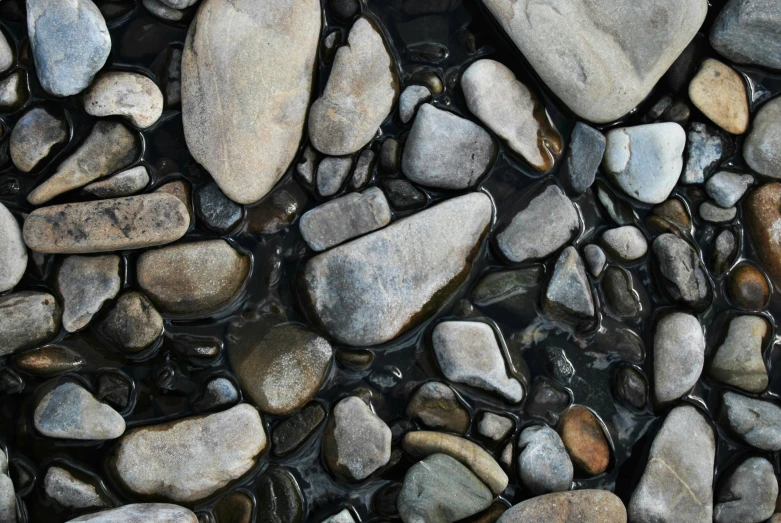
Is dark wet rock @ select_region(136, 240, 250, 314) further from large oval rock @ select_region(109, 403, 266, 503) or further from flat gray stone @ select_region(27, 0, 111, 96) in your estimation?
flat gray stone @ select_region(27, 0, 111, 96)

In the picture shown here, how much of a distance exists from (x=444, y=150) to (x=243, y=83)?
0.72 metres

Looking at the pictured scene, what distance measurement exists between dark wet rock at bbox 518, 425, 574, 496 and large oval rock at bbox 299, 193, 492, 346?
23.5 inches

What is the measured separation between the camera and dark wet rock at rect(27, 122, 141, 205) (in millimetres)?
2080

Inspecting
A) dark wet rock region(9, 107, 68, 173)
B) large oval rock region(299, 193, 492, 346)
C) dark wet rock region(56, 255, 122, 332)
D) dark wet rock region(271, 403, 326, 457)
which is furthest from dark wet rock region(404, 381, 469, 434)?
dark wet rock region(9, 107, 68, 173)

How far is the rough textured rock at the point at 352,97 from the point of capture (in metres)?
2.17

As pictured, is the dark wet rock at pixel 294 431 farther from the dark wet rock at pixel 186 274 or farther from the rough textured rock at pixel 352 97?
the rough textured rock at pixel 352 97

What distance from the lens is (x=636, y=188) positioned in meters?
2.29

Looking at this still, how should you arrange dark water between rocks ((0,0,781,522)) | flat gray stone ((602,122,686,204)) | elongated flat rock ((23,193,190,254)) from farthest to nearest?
flat gray stone ((602,122,686,204)) → dark water between rocks ((0,0,781,522)) → elongated flat rock ((23,193,190,254))

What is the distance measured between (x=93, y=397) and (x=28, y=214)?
0.66 meters

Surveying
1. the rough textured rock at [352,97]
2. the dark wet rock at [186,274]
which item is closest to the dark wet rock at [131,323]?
the dark wet rock at [186,274]

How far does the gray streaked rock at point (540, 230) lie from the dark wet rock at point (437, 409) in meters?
0.54

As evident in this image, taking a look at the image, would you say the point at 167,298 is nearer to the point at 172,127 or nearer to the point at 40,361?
the point at 40,361

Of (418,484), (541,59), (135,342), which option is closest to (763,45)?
(541,59)


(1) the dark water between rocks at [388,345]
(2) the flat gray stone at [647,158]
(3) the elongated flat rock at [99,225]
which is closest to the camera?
(3) the elongated flat rock at [99,225]
